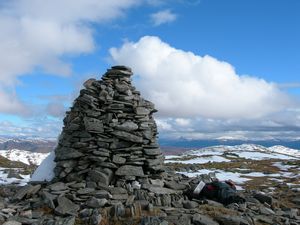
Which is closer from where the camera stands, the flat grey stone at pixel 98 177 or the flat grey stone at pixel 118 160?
the flat grey stone at pixel 98 177

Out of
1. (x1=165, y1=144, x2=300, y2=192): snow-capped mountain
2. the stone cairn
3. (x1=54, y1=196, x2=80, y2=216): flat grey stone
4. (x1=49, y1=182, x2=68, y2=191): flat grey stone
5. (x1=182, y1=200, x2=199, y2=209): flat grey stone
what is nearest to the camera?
the stone cairn

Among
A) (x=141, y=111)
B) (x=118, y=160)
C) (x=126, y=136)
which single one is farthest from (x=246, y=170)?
(x=118, y=160)

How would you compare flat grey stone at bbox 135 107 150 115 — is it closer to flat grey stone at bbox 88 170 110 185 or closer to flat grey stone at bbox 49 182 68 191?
flat grey stone at bbox 88 170 110 185

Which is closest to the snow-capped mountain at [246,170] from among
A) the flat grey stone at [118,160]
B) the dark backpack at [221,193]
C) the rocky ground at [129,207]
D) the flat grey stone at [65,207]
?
the dark backpack at [221,193]

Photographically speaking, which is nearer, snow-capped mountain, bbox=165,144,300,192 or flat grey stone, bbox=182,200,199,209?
flat grey stone, bbox=182,200,199,209

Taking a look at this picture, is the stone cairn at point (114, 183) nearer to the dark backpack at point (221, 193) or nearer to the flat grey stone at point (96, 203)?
the flat grey stone at point (96, 203)

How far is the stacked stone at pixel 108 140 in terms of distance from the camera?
20375mm

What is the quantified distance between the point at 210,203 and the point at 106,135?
603cm

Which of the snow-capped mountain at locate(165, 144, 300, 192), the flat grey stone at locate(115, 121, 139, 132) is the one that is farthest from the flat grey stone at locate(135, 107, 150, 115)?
the snow-capped mountain at locate(165, 144, 300, 192)

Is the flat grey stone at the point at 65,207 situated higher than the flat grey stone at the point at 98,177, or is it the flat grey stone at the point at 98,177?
the flat grey stone at the point at 98,177

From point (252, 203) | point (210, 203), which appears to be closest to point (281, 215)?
point (252, 203)

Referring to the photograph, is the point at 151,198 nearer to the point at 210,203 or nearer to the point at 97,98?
the point at 210,203

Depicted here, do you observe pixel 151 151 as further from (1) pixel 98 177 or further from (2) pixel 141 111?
(1) pixel 98 177

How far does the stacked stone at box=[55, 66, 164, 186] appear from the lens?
66.8ft
